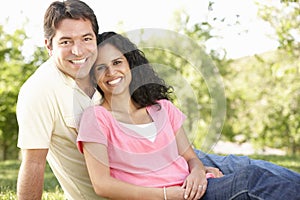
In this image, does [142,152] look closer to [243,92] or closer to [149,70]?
[149,70]

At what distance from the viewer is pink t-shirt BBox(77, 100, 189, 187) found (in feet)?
7.25

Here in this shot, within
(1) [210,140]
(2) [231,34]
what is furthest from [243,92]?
(1) [210,140]

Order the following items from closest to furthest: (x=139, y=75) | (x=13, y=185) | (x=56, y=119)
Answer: (x=56, y=119) → (x=139, y=75) → (x=13, y=185)

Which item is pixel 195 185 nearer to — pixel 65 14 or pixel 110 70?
pixel 110 70

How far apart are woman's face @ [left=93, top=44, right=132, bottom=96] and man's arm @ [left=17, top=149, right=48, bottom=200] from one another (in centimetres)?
41

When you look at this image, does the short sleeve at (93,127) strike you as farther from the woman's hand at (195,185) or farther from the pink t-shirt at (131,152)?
the woman's hand at (195,185)

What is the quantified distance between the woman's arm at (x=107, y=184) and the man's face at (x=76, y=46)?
15.7 inches

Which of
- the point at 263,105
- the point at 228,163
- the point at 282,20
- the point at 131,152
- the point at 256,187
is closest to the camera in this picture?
the point at 256,187

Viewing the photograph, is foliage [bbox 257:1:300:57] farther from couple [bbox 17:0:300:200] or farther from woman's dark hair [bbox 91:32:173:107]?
couple [bbox 17:0:300:200]

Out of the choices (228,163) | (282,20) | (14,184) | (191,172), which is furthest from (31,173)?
(282,20)

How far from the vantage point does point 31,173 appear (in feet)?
7.52

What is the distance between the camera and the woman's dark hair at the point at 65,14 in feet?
7.75

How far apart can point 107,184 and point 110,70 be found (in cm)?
52

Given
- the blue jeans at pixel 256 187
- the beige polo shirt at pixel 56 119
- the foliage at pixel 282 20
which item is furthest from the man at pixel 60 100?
the foliage at pixel 282 20
